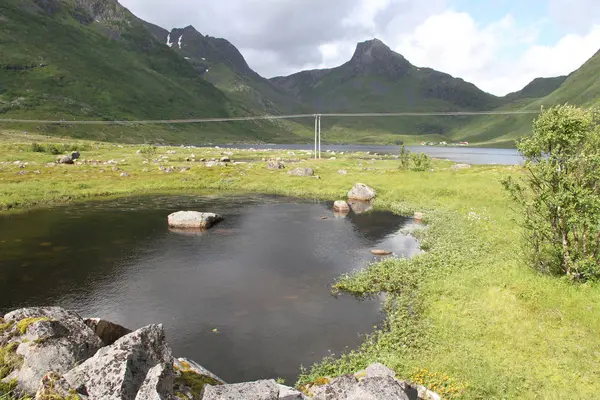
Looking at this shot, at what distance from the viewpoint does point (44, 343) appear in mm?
12180

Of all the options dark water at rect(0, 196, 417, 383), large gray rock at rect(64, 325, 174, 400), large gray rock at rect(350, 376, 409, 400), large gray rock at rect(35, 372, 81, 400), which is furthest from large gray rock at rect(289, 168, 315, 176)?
large gray rock at rect(35, 372, 81, 400)

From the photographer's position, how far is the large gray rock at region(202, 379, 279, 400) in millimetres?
10078

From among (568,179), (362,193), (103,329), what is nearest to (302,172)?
(362,193)

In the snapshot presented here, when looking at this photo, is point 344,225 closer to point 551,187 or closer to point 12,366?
point 551,187

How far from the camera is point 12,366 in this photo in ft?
37.9

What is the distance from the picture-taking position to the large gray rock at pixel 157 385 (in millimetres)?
9406

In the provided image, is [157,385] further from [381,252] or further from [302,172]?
[302,172]

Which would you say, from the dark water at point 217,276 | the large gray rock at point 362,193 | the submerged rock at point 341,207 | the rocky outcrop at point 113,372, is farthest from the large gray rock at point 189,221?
the rocky outcrop at point 113,372

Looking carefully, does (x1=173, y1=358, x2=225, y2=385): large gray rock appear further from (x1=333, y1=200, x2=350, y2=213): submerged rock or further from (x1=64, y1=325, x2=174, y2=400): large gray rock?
(x1=333, y1=200, x2=350, y2=213): submerged rock

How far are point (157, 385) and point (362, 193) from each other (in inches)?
2389

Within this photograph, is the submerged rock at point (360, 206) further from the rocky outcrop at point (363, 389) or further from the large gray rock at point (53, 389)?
the large gray rock at point (53, 389)

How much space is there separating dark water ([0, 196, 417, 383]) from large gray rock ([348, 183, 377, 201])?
38.1ft

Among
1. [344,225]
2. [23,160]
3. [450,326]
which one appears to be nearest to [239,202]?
[344,225]

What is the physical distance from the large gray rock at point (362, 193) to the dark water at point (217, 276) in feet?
38.1
